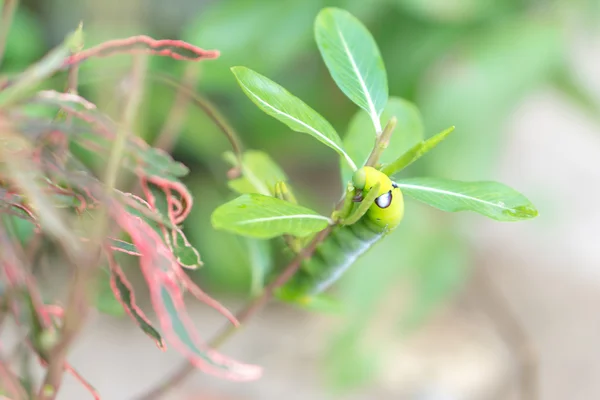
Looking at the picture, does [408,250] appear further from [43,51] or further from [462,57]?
[43,51]

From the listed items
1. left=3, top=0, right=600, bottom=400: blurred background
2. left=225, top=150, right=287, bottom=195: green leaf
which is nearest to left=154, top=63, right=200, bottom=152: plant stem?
left=225, top=150, right=287, bottom=195: green leaf

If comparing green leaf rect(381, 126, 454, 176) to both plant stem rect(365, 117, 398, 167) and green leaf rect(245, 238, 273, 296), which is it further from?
green leaf rect(245, 238, 273, 296)

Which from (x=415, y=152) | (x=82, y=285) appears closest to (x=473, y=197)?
(x=415, y=152)

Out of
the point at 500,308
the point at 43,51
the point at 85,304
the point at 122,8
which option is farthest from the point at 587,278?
the point at 85,304

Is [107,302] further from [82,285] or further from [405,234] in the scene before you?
[405,234]

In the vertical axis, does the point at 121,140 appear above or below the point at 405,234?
above

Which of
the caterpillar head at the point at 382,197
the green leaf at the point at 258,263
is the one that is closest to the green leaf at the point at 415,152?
the caterpillar head at the point at 382,197

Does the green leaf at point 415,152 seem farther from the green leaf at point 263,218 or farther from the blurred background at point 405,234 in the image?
the blurred background at point 405,234
